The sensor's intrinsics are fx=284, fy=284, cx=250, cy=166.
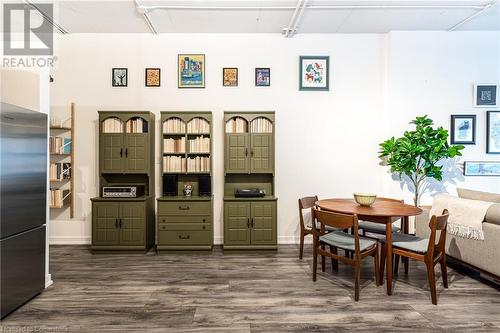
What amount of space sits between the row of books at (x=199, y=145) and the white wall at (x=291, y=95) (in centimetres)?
32

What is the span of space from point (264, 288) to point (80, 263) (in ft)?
8.18

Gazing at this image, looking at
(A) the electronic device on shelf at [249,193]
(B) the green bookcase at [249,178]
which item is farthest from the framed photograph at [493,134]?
(A) the electronic device on shelf at [249,193]

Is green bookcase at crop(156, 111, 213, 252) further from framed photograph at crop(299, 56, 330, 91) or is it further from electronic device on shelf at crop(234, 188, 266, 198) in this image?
framed photograph at crop(299, 56, 330, 91)

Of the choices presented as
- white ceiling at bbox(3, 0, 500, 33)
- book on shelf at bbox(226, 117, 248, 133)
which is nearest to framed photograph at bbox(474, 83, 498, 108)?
white ceiling at bbox(3, 0, 500, 33)

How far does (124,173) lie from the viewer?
13.9ft

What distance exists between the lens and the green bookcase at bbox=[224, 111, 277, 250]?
13.6ft

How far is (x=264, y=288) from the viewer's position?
3.02 m

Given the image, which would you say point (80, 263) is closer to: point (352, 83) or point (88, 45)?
point (88, 45)

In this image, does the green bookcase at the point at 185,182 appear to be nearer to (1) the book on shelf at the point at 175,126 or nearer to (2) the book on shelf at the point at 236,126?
(1) the book on shelf at the point at 175,126

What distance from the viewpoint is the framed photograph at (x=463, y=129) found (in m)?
4.59

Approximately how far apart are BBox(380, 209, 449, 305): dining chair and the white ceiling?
9.49ft

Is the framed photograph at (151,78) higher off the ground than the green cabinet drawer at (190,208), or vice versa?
the framed photograph at (151,78)

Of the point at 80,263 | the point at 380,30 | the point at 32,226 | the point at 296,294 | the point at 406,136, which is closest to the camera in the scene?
the point at 32,226

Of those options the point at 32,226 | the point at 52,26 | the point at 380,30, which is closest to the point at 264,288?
the point at 32,226
